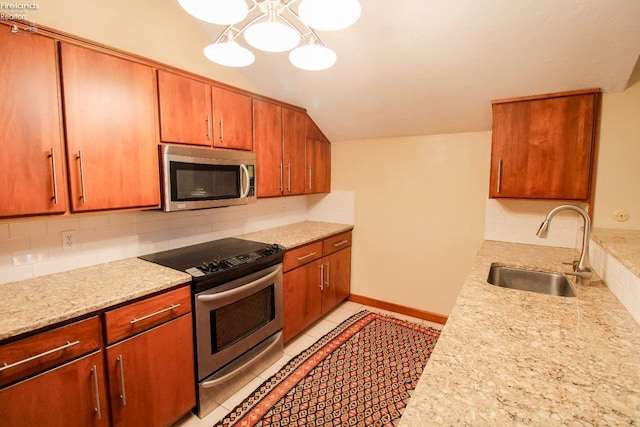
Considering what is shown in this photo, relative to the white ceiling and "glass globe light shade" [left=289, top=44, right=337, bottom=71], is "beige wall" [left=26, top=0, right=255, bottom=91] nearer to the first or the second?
the white ceiling

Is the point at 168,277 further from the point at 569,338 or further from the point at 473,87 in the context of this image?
the point at 473,87

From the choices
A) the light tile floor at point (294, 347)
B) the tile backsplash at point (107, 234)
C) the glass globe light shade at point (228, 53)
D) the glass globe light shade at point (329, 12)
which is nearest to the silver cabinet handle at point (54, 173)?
the tile backsplash at point (107, 234)

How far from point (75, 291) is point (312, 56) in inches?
62.5

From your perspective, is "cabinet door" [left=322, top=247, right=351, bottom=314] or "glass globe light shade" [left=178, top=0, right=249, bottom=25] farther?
"cabinet door" [left=322, top=247, right=351, bottom=314]

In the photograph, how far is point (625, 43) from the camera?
66.9 inches

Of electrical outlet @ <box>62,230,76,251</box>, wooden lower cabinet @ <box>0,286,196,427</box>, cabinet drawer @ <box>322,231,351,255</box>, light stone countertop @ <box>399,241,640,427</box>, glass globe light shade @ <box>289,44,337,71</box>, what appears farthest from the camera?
cabinet drawer @ <box>322,231,351,255</box>

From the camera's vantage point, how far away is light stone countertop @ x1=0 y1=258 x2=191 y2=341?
3.95 feet

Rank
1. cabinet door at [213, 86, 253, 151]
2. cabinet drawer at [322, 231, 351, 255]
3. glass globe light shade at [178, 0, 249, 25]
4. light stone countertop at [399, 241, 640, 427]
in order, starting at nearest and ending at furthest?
light stone countertop at [399, 241, 640, 427], glass globe light shade at [178, 0, 249, 25], cabinet door at [213, 86, 253, 151], cabinet drawer at [322, 231, 351, 255]

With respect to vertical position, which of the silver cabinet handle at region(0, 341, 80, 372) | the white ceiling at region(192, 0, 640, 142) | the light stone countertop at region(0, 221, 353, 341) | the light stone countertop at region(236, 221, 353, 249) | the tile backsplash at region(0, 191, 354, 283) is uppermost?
the white ceiling at region(192, 0, 640, 142)

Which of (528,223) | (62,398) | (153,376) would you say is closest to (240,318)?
(153,376)

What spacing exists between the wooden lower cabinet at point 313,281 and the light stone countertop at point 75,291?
1016 millimetres

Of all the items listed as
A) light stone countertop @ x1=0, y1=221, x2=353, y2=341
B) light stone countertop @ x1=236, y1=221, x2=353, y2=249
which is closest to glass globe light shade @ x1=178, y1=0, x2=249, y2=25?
light stone countertop @ x1=0, y1=221, x2=353, y2=341

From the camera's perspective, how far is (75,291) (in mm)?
1467

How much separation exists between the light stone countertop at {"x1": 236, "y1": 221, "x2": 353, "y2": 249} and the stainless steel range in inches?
9.0
